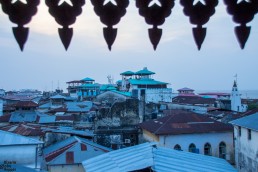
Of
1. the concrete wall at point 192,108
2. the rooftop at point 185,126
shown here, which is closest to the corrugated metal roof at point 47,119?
the rooftop at point 185,126

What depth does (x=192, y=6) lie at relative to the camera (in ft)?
9.09

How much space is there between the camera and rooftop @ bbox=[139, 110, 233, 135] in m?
19.5

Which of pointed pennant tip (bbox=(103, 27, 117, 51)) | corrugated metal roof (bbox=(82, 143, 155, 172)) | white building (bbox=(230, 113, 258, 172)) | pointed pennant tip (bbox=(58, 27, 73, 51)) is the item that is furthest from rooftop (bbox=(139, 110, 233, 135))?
pointed pennant tip (bbox=(58, 27, 73, 51))

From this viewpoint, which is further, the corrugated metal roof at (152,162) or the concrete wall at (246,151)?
the concrete wall at (246,151)

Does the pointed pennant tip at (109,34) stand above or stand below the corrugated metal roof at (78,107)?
above

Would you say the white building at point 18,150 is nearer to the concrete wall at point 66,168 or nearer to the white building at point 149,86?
the concrete wall at point 66,168

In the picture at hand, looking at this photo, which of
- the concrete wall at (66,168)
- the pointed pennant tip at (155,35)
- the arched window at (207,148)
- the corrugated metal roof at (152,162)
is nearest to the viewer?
the pointed pennant tip at (155,35)

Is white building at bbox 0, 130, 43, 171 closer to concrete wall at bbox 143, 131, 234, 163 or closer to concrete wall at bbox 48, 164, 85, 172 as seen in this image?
concrete wall at bbox 48, 164, 85, 172

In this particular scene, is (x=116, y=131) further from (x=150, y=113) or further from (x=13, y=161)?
(x=13, y=161)

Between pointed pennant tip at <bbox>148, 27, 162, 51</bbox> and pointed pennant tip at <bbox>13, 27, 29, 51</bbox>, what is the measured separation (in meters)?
1.17

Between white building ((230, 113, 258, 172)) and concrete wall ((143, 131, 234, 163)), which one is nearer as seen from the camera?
white building ((230, 113, 258, 172))

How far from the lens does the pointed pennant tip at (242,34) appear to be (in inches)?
110

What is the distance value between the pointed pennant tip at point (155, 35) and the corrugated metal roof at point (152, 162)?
8364 mm

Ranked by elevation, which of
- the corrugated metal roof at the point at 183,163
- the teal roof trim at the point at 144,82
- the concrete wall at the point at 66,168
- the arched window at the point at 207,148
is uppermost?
the teal roof trim at the point at 144,82
